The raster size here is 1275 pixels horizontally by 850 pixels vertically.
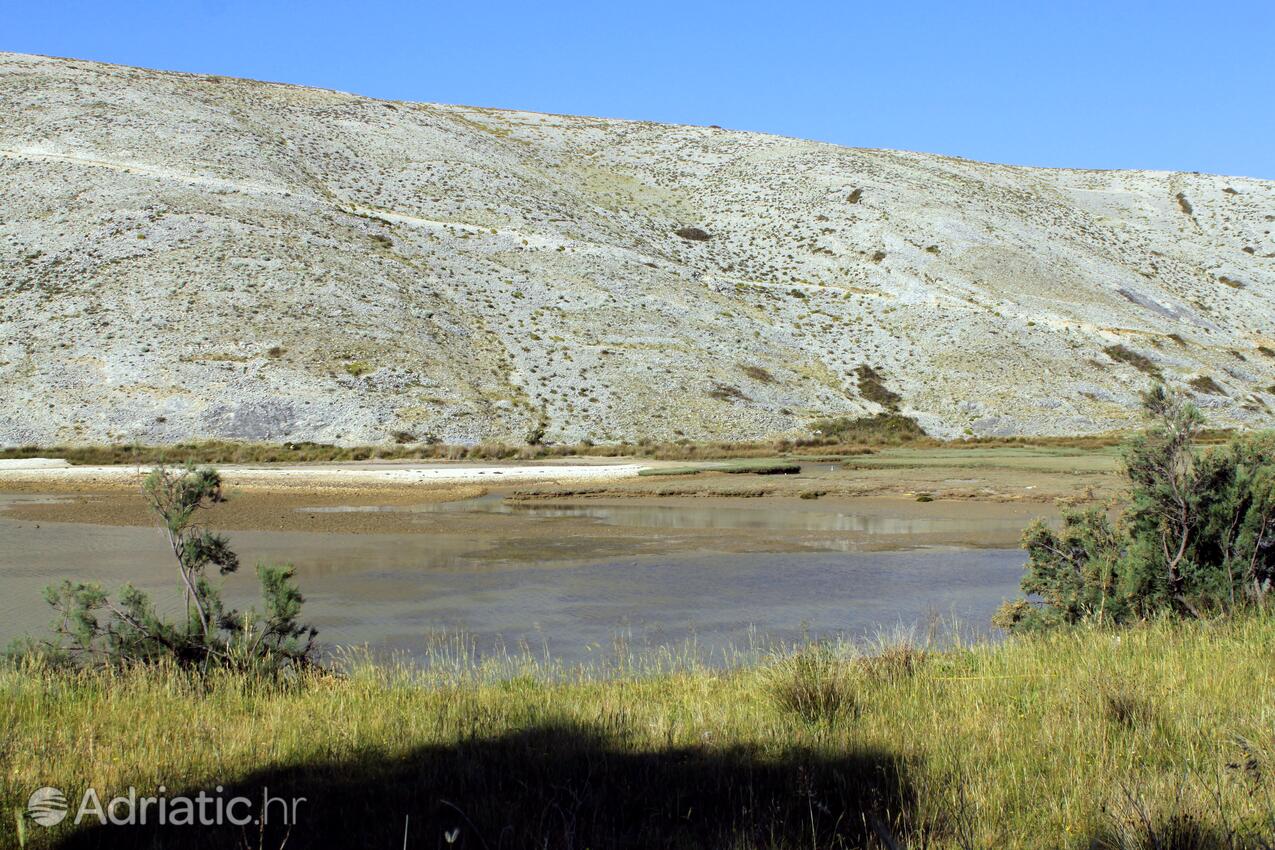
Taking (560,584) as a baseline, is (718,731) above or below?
above

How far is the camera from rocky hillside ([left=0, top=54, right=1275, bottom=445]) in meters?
49.4

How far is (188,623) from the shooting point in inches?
368

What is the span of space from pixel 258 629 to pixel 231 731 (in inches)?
133

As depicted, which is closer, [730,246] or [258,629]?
[258,629]

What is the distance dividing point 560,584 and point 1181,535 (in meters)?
10.3

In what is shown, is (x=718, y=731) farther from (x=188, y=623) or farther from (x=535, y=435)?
(x=535, y=435)

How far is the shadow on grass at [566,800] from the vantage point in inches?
183

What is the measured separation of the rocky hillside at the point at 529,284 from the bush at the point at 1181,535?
38775 mm

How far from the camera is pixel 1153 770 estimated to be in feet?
16.8

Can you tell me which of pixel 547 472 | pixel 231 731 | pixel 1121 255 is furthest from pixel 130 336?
pixel 1121 255

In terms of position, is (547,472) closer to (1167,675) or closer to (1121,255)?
(1167,675)

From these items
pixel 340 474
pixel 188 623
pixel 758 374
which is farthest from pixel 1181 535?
pixel 758 374

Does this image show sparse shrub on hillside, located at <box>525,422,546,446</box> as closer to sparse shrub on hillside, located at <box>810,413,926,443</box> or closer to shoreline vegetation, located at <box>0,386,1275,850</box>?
sparse shrub on hillside, located at <box>810,413,926,443</box>

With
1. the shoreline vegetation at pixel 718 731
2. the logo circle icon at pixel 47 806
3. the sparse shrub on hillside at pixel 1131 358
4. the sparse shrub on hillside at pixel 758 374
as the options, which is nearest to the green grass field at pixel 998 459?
the sparse shrub on hillside at pixel 758 374
